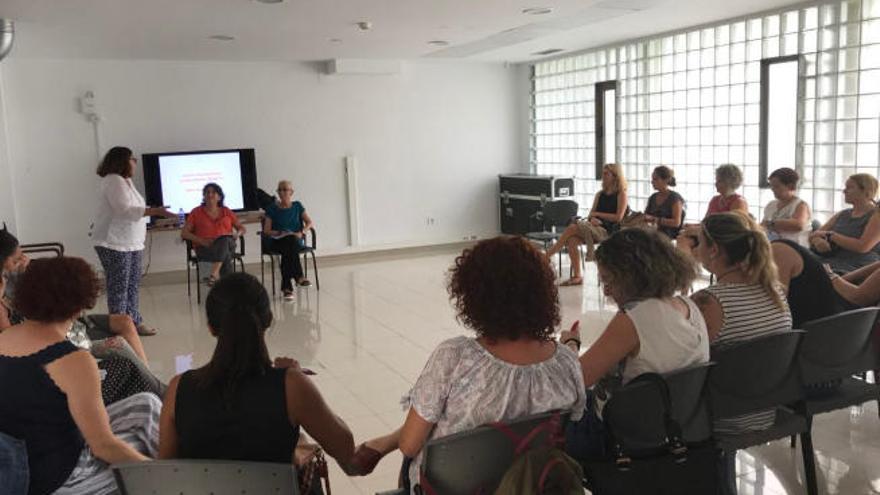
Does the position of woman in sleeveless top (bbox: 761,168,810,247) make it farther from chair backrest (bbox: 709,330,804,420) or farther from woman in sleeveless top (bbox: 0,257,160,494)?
woman in sleeveless top (bbox: 0,257,160,494)

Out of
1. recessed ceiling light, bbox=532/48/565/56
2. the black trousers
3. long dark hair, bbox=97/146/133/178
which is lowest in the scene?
the black trousers

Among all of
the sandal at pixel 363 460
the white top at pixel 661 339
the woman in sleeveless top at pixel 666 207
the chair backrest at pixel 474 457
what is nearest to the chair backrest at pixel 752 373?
the white top at pixel 661 339

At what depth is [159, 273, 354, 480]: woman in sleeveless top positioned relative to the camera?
6.21 ft

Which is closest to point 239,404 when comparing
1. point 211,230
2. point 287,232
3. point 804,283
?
point 804,283

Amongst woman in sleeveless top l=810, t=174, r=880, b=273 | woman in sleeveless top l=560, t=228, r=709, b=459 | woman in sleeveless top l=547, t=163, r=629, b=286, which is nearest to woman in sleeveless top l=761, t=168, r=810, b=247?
woman in sleeveless top l=810, t=174, r=880, b=273

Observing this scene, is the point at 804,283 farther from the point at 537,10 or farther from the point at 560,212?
the point at 560,212

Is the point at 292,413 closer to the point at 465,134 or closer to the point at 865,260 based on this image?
the point at 865,260

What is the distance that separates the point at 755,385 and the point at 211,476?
1799 mm

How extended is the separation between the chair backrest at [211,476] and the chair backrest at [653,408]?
3.28 ft

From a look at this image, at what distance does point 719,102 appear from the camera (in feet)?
25.7

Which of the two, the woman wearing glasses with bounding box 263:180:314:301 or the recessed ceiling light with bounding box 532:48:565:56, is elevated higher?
the recessed ceiling light with bounding box 532:48:565:56

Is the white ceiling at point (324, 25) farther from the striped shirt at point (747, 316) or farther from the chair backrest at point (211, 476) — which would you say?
the chair backrest at point (211, 476)

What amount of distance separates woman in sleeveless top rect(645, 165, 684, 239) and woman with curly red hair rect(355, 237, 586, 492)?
17.7 ft

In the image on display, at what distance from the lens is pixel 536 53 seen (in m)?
9.88
